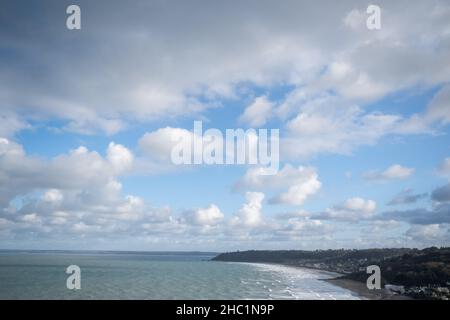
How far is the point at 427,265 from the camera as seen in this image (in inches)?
3002

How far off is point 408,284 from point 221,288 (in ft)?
120

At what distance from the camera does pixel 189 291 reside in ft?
218
